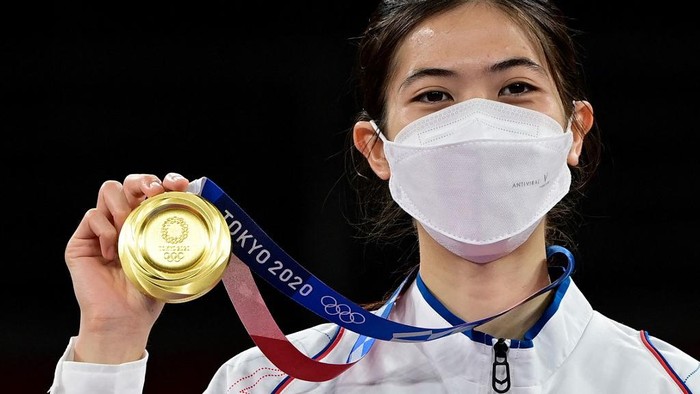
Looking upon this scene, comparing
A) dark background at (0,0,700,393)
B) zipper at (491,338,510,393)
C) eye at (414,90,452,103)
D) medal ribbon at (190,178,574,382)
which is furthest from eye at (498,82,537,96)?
dark background at (0,0,700,393)

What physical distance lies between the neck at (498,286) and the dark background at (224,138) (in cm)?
185

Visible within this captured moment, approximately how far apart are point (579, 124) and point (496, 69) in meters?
0.29

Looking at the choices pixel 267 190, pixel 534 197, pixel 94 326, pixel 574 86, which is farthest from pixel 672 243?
pixel 94 326

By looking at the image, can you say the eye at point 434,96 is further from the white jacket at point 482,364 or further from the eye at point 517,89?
the white jacket at point 482,364

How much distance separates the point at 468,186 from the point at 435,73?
0.26 meters

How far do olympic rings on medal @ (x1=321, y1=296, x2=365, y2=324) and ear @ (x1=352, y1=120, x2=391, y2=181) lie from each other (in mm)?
373

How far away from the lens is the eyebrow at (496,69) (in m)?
2.14

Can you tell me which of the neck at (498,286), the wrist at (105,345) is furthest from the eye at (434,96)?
the wrist at (105,345)

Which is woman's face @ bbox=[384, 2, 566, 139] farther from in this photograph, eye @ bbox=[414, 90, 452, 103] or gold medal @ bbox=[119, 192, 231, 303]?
gold medal @ bbox=[119, 192, 231, 303]

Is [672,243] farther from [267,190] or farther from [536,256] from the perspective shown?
[536,256]

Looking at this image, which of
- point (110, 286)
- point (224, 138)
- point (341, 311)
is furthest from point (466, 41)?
point (224, 138)

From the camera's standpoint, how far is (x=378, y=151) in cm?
233

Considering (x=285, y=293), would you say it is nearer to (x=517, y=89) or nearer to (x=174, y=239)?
(x=174, y=239)

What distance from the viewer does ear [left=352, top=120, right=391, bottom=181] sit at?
2.31m
